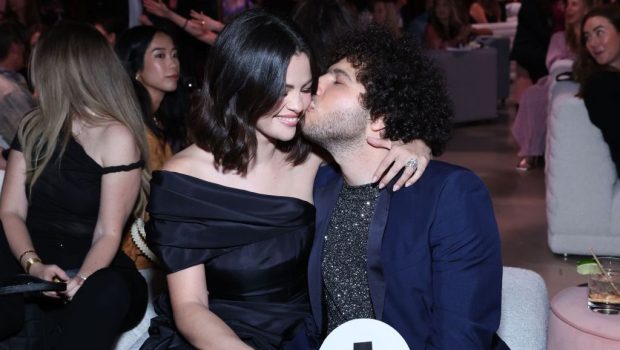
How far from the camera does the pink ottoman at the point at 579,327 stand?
92.6 inches

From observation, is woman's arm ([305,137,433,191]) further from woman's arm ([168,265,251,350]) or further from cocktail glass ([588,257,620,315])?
cocktail glass ([588,257,620,315])

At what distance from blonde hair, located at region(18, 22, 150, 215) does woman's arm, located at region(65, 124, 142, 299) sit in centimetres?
7

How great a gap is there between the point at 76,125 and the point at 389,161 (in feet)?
3.79

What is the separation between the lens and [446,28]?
9.10 metres

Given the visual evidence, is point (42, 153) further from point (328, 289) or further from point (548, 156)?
point (548, 156)

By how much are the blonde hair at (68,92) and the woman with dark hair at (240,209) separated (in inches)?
23.6

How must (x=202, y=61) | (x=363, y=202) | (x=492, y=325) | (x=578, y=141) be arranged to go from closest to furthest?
1. (x=492, y=325)
2. (x=363, y=202)
3. (x=578, y=141)
4. (x=202, y=61)

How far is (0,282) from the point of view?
8.11 feet

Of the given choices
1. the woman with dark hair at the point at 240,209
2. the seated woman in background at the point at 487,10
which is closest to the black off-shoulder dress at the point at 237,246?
the woman with dark hair at the point at 240,209

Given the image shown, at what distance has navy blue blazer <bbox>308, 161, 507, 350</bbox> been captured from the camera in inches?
79.9

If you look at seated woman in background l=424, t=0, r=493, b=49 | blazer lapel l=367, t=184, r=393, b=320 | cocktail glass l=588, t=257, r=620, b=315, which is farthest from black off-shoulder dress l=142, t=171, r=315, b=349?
seated woman in background l=424, t=0, r=493, b=49

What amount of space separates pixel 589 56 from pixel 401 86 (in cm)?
293

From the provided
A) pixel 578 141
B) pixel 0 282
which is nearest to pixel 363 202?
pixel 0 282

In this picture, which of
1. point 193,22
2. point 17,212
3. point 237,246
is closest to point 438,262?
point 237,246
